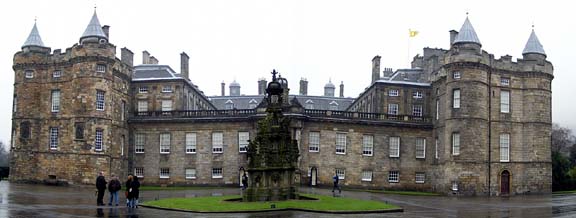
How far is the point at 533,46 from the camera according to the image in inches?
2124

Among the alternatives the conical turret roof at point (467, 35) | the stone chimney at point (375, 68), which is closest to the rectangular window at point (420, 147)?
the conical turret roof at point (467, 35)

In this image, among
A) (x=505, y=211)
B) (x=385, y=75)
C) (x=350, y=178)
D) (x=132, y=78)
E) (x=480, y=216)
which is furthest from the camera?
(x=385, y=75)

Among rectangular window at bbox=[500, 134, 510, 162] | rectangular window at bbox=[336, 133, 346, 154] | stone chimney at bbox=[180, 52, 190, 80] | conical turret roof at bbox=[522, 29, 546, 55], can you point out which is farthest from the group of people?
conical turret roof at bbox=[522, 29, 546, 55]

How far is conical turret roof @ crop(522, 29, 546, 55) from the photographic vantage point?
176 ft

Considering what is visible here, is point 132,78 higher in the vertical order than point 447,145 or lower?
higher

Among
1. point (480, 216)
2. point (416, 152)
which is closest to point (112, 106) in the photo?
point (416, 152)

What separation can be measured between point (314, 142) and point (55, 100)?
20.9 m

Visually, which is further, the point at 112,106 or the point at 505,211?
the point at 112,106

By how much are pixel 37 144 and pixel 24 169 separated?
84.6 inches

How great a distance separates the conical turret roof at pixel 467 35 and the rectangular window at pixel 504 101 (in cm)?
454

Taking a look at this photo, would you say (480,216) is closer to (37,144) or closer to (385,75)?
(37,144)

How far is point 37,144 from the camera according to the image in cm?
5184

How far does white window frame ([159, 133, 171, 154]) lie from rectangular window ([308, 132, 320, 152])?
1210cm

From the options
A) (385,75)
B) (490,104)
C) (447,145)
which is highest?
(385,75)
